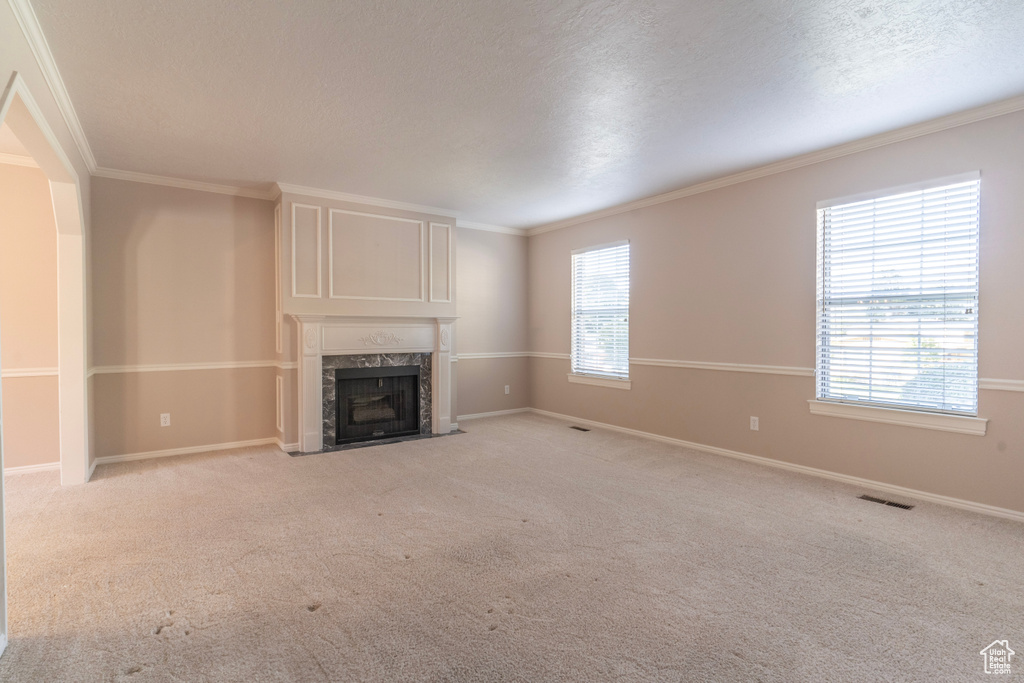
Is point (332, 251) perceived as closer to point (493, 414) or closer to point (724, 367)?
point (493, 414)

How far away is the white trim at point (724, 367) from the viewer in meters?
4.28

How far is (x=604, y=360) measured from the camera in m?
6.16

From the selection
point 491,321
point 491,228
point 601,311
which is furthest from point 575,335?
point 491,228

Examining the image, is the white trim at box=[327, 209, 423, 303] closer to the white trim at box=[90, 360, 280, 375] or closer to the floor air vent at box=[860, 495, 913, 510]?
the white trim at box=[90, 360, 280, 375]

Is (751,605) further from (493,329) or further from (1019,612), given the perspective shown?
(493,329)

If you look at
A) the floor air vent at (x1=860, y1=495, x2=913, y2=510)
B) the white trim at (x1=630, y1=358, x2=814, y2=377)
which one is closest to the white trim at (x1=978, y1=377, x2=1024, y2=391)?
the floor air vent at (x1=860, y1=495, x2=913, y2=510)

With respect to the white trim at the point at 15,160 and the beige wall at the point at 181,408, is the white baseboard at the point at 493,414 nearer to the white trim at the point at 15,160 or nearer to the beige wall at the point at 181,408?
the beige wall at the point at 181,408

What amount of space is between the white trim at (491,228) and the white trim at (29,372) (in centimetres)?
424

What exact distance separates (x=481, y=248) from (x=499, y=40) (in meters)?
4.31

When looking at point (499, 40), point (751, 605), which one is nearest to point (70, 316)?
point (499, 40)

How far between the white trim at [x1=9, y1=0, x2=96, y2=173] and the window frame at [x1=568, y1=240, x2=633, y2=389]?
15.9ft

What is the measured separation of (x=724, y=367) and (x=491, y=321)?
3.16 metres

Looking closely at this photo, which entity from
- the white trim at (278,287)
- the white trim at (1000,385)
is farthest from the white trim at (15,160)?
the white trim at (1000,385)

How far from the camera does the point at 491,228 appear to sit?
6.85 m
